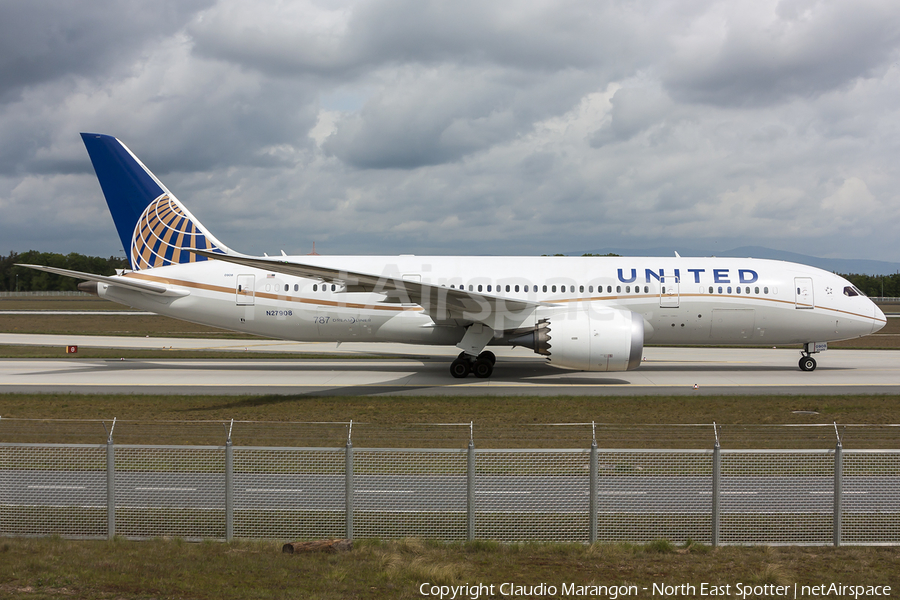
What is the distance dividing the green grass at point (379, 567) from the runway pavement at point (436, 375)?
10982 mm

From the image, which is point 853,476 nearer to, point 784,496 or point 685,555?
point 784,496

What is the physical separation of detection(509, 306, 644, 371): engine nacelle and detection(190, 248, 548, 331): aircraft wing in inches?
57.4

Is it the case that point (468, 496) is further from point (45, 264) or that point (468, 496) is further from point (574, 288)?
point (45, 264)

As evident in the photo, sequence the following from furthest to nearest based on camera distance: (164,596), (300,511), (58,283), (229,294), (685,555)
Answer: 1. (58,283)
2. (229,294)
3. (300,511)
4. (685,555)
5. (164,596)

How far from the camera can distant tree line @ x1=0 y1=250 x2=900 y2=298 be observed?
119312 millimetres

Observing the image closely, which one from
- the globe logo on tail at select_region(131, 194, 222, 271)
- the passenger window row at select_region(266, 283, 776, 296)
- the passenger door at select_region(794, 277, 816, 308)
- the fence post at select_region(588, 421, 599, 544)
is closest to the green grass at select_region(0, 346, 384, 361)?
the globe logo on tail at select_region(131, 194, 222, 271)

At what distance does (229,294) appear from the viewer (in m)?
22.7

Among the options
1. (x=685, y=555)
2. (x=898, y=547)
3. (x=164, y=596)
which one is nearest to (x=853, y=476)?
(x=898, y=547)

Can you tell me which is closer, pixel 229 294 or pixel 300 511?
pixel 300 511

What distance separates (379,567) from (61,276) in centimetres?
12753

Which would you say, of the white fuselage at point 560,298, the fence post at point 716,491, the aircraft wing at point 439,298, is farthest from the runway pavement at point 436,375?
the fence post at point 716,491

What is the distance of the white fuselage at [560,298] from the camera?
2192 cm

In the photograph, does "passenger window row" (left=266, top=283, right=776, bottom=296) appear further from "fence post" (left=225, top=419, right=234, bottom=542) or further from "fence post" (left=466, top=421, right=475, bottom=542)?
"fence post" (left=225, top=419, right=234, bottom=542)

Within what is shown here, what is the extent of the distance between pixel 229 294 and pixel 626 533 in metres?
18.6
